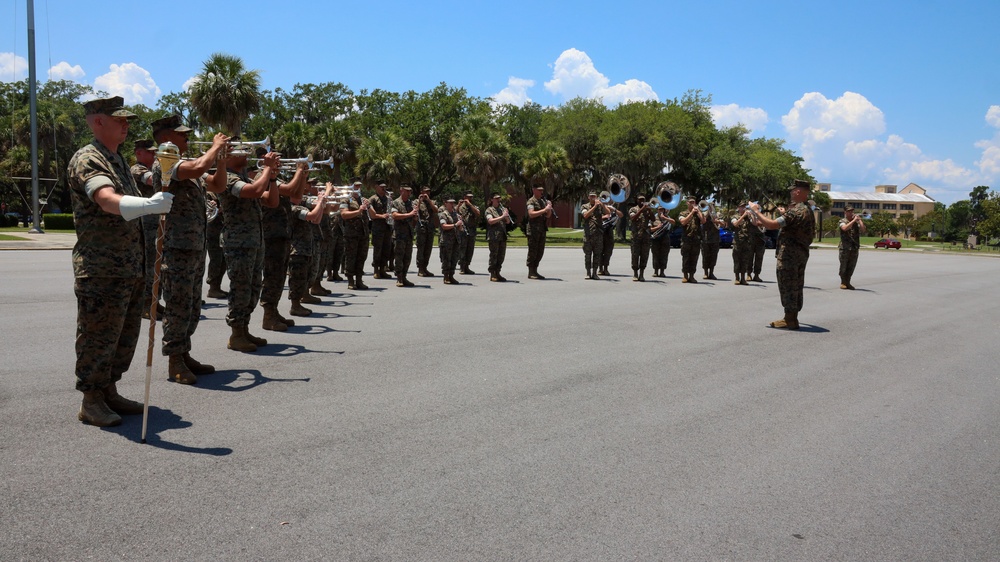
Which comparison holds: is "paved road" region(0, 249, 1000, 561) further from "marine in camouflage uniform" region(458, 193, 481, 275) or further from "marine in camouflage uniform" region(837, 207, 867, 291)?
"marine in camouflage uniform" region(458, 193, 481, 275)

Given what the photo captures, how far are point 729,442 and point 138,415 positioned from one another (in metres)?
4.34

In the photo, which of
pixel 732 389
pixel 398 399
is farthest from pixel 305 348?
pixel 732 389

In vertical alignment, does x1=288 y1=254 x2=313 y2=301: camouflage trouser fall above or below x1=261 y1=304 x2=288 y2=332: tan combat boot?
above

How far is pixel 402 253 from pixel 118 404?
33.3 feet

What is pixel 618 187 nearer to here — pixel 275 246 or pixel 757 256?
pixel 757 256

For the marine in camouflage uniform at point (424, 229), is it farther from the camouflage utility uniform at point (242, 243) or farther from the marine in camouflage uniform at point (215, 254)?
the camouflage utility uniform at point (242, 243)

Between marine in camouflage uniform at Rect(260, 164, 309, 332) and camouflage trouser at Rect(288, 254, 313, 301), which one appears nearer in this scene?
marine in camouflage uniform at Rect(260, 164, 309, 332)

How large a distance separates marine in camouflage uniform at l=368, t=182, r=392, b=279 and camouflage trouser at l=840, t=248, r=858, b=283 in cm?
1137

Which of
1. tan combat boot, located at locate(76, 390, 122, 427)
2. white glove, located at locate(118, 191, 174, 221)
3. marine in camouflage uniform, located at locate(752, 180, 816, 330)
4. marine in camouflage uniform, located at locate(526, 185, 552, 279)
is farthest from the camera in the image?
marine in camouflage uniform, located at locate(526, 185, 552, 279)

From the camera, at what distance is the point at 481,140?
132ft

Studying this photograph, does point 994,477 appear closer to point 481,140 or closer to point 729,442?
point 729,442

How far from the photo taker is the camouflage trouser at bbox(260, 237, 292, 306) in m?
8.57

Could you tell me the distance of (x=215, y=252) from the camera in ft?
38.7

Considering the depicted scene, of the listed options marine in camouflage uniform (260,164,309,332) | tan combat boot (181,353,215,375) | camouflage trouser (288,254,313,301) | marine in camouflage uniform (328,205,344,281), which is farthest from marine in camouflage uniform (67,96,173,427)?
marine in camouflage uniform (328,205,344,281)
